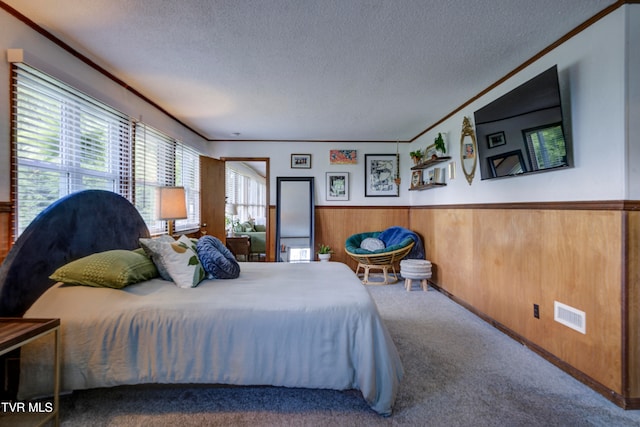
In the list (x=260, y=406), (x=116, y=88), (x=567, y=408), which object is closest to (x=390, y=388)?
(x=260, y=406)

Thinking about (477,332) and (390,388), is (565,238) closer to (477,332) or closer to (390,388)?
(477,332)

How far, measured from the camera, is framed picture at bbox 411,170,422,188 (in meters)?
4.72

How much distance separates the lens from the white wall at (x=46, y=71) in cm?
175

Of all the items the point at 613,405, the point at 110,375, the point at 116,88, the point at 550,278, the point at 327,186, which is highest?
the point at 116,88

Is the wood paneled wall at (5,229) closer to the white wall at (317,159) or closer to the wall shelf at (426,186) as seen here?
the white wall at (317,159)

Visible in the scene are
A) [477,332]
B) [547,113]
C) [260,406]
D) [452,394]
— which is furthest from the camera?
[477,332]

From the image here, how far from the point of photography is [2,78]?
Answer: 1744mm

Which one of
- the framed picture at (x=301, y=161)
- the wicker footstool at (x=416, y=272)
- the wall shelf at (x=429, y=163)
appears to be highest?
Answer: the framed picture at (x=301, y=161)

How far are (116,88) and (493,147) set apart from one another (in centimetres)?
362

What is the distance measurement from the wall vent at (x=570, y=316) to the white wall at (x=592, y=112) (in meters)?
0.78

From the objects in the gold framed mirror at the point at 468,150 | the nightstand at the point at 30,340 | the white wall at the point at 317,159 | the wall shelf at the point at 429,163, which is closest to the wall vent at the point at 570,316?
the gold framed mirror at the point at 468,150

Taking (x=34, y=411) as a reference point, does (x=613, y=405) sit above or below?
below

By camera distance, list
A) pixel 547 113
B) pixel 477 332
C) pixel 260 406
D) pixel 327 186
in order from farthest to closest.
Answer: pixel 327 186 < pixel 477 332 < pixel 547 113 < pixel 260 406

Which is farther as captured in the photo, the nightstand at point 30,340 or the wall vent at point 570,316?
the wall vent at point 570,316
